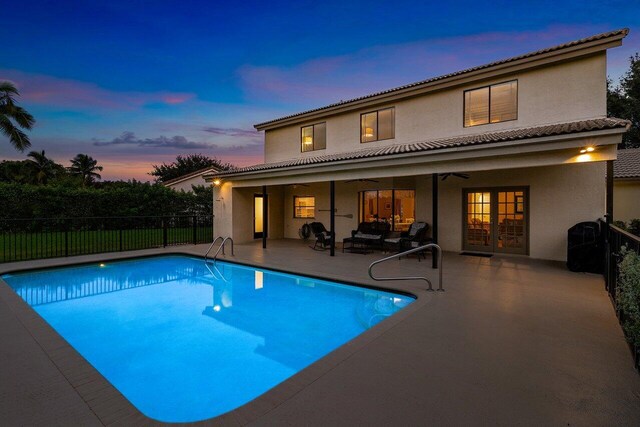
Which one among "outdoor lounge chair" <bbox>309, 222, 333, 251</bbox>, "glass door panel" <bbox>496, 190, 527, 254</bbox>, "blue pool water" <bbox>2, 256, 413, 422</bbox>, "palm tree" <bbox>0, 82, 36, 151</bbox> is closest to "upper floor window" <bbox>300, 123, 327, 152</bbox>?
"outdoor lounge chair" <bbox>309, 222, 333, 251</bbox>

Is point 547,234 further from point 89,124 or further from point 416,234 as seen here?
point 89,124

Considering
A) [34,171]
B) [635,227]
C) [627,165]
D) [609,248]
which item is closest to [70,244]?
[609,248]

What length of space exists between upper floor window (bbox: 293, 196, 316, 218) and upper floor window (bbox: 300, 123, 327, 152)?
2403mm

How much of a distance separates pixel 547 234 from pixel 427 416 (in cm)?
945

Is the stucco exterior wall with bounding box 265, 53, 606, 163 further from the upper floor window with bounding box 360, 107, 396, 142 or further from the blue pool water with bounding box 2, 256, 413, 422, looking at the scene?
the blue pool water with bounding box 2, 256, 413, 422

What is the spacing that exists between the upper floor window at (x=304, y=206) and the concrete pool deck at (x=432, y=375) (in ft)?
34.2

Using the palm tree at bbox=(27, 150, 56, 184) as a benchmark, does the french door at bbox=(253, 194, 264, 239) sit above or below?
below

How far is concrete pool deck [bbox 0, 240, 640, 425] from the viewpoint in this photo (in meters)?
2.57

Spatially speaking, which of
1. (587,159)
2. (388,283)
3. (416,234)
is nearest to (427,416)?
(388,283)

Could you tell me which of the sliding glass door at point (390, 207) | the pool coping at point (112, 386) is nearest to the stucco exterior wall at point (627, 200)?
the sliding glass door at point (390, 207)

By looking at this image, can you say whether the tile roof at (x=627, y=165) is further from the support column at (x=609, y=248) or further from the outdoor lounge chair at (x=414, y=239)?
the outdoor lounge chair at (x=414, y=239)

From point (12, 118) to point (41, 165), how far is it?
18.4 meters

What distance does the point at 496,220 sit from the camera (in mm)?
10734

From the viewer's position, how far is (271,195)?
16.3 metres
